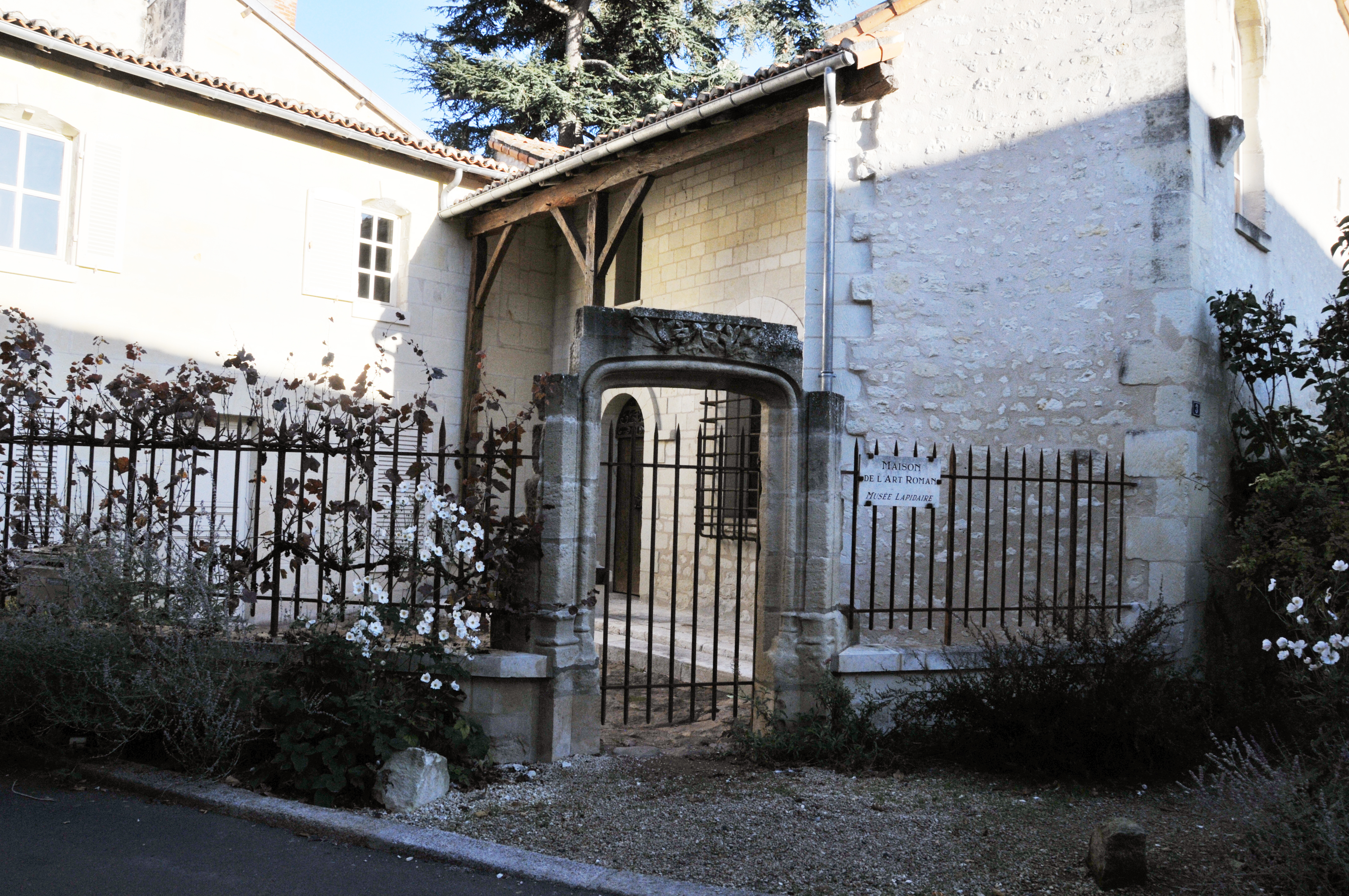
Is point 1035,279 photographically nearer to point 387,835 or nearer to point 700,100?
point 700,100

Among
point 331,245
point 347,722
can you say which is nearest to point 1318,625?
point 347,722

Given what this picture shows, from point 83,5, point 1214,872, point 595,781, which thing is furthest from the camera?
point 83,5

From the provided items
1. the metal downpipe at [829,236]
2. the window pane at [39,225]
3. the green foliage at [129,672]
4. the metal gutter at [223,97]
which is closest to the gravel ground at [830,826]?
the green foliage at [129,672]

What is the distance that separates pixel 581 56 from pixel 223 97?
30.7 feet

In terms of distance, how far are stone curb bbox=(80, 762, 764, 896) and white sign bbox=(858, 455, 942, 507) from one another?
261 cm

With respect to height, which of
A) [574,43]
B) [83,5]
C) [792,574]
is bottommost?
[792,574]

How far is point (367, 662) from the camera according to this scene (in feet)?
13.8

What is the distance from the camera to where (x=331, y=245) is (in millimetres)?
11414

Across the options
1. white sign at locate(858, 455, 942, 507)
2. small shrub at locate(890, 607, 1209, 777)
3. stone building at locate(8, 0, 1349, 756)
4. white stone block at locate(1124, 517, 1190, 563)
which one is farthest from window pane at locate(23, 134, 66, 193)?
white stone block at locate(1124, 517, 1190, 563)

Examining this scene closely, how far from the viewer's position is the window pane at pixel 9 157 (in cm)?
939

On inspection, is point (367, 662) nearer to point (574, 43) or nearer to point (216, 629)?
point (216, 629)

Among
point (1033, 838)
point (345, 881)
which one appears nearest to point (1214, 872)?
point (1033, 838)

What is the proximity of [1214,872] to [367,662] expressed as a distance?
130 inches

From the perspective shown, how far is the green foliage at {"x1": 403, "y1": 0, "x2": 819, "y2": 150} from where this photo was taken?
17438mm
